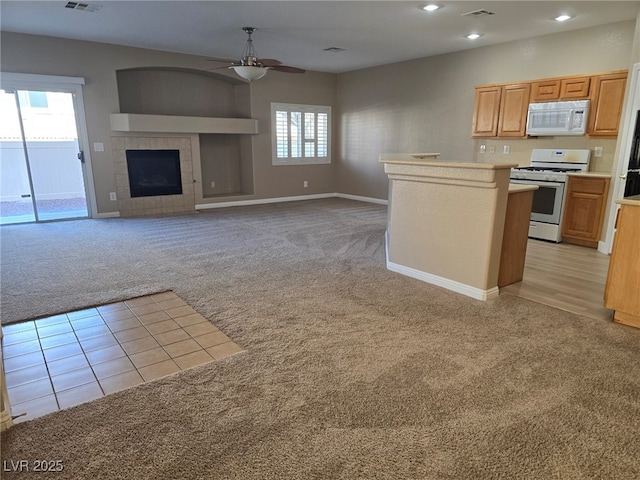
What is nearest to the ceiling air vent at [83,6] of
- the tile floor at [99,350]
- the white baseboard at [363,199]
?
the tile floor at [99,350]

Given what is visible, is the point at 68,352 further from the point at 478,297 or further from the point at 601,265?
the point at 601,265

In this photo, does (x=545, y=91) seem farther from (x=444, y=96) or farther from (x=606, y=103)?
(x=444, y=96)

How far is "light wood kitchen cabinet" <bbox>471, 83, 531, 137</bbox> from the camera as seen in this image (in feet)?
19.2

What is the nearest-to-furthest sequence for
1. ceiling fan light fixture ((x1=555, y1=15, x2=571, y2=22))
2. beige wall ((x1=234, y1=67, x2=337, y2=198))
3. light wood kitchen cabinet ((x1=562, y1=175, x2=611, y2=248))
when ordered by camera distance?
1. ceiling fan light fixture ((x1=555, y1=15, x2=571, y2=22))
2. light wood kitchen cabinet ((x1=562, y1=175, x2=611, y2=248))
3. beige wall ((x1=234, y1=67, x2=337, y2=198))

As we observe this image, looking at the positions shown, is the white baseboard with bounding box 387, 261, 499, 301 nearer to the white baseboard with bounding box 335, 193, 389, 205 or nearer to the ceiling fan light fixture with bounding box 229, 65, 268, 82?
the ceiling fan light fixture with bounding box 229, 65, 268, 82

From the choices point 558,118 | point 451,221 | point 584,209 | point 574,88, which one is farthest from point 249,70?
point 584,209

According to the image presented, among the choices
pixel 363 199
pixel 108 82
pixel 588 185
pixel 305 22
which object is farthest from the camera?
pixel 363 199

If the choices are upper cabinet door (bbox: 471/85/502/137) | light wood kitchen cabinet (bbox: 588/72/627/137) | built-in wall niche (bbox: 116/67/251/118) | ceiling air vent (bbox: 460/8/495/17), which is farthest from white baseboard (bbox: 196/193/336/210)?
light wood kitchen cabinet (bbox: 588/72/627/137)

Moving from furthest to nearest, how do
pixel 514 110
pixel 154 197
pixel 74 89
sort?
1. pixel 154 197
2. pixel 74 89
3. pixel 514 110

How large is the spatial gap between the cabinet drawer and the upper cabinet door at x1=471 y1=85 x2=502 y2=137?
1.51 meters

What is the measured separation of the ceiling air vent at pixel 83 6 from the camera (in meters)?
4.61

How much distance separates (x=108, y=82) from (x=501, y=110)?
6.25m

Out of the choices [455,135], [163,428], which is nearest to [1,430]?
[163,428]

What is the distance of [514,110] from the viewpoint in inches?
235
